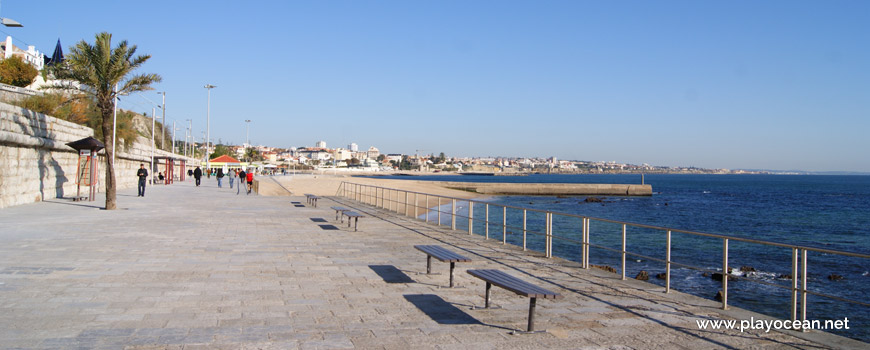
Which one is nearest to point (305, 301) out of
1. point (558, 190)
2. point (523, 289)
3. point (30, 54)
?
point (523, 289)

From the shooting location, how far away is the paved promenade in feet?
15.9

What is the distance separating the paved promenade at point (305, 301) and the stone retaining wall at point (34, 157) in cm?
601

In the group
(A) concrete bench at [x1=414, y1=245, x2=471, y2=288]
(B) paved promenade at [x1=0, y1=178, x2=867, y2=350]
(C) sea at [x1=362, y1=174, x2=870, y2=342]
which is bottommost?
(C) sea at [x1=362, y1=174, x2=870, y2=342]

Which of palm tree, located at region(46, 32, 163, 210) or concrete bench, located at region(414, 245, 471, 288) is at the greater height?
palm tree, located at region(46, 32, 163, 210)

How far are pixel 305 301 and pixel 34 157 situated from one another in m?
16.0

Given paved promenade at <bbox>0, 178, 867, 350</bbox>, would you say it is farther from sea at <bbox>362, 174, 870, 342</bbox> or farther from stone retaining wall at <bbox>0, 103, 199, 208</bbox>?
stone retaining wall at <bbox>0, 103, 199, 208</bbox>

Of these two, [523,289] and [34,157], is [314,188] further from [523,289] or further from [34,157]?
[523,289]

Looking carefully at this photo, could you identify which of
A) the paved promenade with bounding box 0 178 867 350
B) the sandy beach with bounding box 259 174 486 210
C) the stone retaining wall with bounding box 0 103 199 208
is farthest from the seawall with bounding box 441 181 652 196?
the paved promenade with bounding box 0 178 867 350

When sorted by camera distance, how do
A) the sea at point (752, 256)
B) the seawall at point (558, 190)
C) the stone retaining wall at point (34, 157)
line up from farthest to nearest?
the seawall at point (558, 190)
the stone retaining wall at point (34, 157)
the sea at point (752, 256)

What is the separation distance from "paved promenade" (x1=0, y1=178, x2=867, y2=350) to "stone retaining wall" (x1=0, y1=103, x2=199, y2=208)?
6013mm

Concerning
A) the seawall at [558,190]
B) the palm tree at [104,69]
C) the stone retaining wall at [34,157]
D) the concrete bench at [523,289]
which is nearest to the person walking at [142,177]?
the stone retaining wall at [34,157]

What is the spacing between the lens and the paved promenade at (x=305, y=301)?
483 cm

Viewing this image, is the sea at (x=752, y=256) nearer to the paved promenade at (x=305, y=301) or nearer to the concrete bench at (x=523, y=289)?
the paved promenade at (x=305, y=301)

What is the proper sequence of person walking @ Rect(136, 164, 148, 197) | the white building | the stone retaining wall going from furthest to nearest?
1. the white building
2. person walking @ Rect(136, 164, 148, 197)
3. the stone retaining wall
